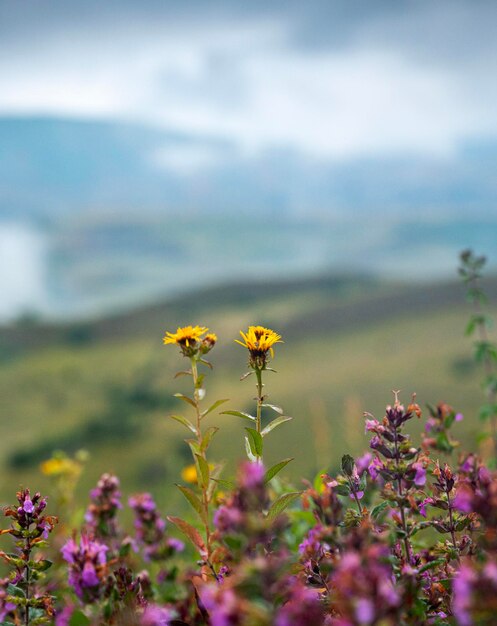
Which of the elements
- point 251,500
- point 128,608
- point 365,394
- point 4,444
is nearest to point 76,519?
point 128,608

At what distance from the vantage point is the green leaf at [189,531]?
1.18 meters

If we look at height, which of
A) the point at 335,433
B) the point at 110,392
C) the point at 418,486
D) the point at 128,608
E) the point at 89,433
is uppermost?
the point at 110,392

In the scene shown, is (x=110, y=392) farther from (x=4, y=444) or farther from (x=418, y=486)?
(x=418, y=486)

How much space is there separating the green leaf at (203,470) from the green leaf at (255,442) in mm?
90

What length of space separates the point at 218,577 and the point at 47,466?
193 cm

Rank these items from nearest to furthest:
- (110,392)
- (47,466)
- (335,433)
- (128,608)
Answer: (128,608), (47,466), (335,433), (110,392)

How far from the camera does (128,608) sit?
102 cm

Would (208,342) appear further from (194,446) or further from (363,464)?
(363,464)

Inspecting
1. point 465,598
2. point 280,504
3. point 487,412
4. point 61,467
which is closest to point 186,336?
point 280,504

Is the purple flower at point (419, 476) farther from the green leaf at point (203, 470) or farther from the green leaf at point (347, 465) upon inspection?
the green leaf at point (203, 470)

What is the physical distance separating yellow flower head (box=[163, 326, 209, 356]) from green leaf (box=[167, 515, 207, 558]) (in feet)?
1.10

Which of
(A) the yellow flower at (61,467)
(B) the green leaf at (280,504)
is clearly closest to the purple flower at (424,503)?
(B) the green leaf at (280,504)

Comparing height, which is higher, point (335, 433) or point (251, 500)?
point (335, 433)

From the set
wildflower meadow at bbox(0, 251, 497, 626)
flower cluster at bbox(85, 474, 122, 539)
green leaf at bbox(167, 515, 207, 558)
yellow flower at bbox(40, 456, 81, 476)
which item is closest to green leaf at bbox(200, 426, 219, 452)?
wildflower meadow at bbox(0, 251, 497, 626)
